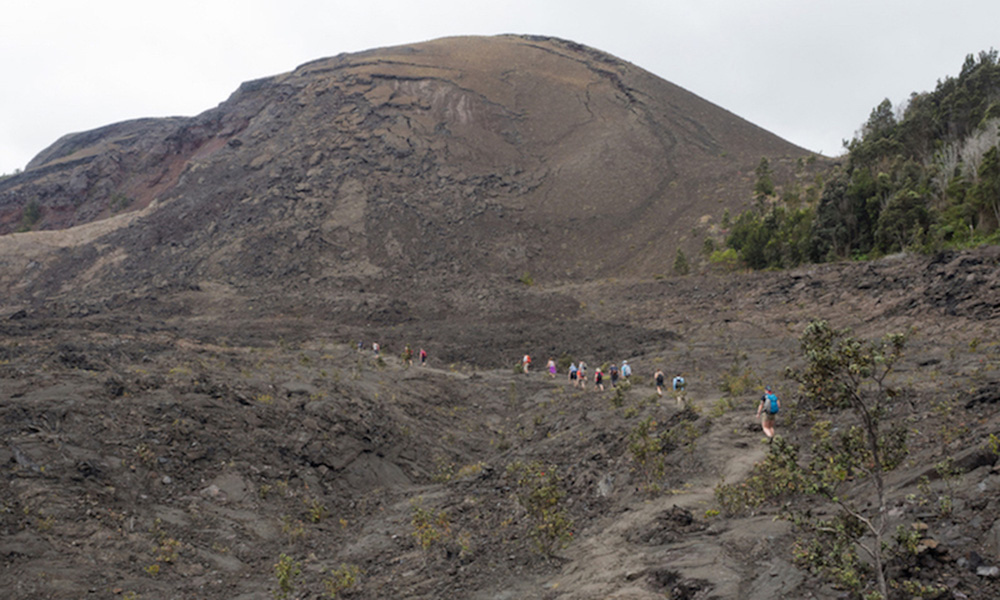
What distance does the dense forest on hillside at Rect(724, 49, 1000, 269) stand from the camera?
26.8 m

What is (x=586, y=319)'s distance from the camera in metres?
35.3

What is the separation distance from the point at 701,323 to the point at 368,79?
50.7 meters

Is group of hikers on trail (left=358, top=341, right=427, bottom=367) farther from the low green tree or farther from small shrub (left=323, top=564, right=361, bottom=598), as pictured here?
the low green tree

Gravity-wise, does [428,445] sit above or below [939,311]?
below

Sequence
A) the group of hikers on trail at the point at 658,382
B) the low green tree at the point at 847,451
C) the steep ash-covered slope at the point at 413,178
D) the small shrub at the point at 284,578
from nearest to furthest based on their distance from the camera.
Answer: the low green tree at the point at 847,451 → the small shrub at the point at 284,578 → the group of hikers on trail at the point at 658,382 → the steep ash-covered slope at the point at 413,178

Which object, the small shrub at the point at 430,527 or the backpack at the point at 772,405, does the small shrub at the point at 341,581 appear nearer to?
the small shrub at the point at 430,527

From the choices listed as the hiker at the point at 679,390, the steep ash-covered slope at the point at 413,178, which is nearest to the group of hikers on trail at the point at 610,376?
the hiker at the point at 679,390

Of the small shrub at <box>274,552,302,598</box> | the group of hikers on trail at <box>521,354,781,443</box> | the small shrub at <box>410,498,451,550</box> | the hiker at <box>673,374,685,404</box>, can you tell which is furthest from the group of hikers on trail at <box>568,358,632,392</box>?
the small shrub at <box>274,552,302,598</box>

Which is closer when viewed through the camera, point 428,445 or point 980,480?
point 980,480

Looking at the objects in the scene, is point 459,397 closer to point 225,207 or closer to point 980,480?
point 980,480

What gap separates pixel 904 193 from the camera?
2811cm

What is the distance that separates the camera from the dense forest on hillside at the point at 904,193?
2678 centimetres

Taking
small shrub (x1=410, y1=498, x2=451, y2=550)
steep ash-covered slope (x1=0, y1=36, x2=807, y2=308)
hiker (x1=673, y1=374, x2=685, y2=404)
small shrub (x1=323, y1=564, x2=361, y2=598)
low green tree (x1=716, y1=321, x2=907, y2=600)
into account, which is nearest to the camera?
low green tree (x1=716, y1=321, x2=907, y2=600)

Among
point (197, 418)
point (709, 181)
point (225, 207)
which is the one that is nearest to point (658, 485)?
point (197, 418)
